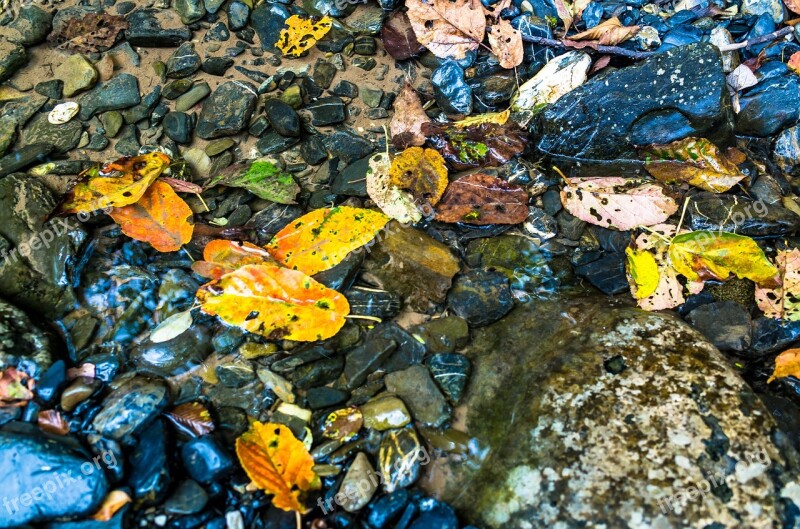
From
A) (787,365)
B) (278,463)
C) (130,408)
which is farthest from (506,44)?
(130,408)

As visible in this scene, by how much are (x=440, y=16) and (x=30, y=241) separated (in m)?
3.13

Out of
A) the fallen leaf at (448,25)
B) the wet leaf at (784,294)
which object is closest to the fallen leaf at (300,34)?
the fallen leaf at (448,25)

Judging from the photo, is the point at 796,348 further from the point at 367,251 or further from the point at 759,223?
the point at 367,251

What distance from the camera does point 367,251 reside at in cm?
364

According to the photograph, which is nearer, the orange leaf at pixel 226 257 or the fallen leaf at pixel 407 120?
the orange leaf at pixel 226 257

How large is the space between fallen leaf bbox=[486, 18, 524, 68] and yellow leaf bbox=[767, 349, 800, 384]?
2.54 m

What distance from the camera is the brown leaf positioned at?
14.6 feet

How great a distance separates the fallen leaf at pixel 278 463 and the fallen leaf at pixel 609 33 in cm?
340

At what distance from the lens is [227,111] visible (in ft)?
13.8

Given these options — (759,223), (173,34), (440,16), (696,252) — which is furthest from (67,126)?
(759,223)

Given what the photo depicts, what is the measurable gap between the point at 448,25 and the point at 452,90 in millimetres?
561

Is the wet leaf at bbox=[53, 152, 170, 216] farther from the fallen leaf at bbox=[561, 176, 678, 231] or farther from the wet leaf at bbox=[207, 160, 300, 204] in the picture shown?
the fallen leaf at bbox=[561, 176, 678, 231]

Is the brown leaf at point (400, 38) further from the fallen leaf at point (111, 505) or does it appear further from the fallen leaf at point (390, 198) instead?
the fallen leaf at point (111, 505)

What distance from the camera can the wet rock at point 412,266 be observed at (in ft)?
11.6
